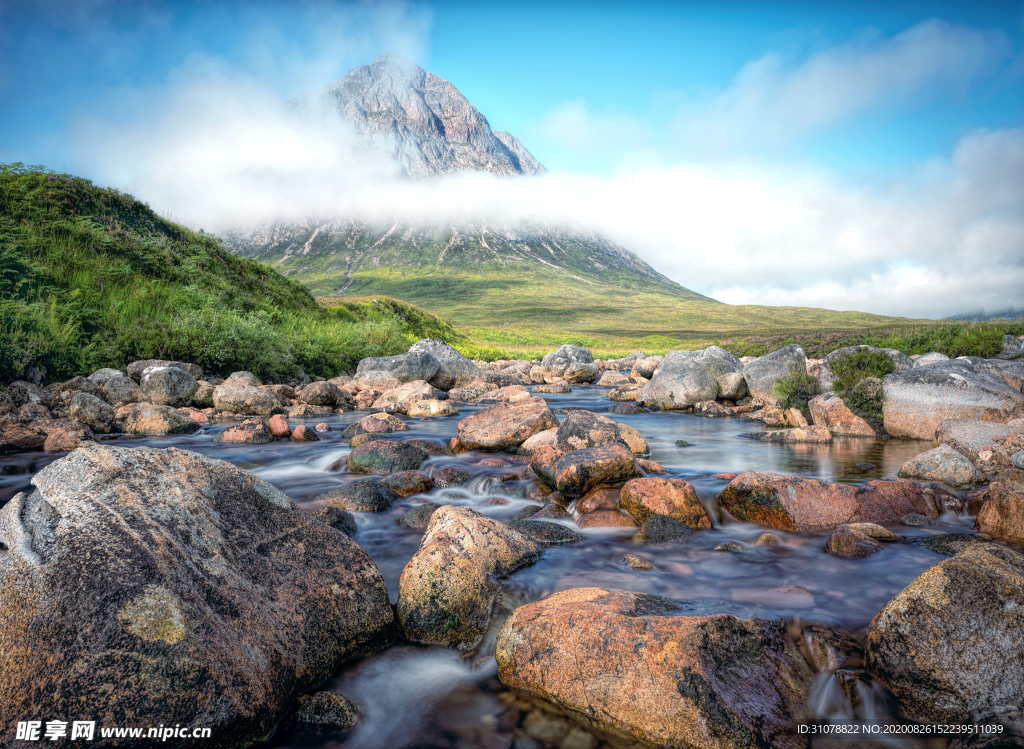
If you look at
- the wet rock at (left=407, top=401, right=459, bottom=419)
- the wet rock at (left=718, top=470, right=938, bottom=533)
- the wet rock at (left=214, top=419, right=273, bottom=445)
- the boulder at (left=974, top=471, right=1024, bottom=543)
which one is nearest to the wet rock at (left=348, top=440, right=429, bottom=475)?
the wet rock at (left=214, top=419, right=273, bottom=445)

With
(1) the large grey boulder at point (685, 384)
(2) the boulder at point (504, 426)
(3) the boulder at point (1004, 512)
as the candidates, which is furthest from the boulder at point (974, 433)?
(1) the large grey boulder at point (685, 384)

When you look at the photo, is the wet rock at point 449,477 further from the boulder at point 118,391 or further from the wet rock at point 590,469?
the boulder at point 118,391

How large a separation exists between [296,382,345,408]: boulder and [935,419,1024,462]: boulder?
63.9 feet

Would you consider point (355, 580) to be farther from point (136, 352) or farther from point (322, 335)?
point (322, 335)

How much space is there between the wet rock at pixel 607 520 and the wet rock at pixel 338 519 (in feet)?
11.8

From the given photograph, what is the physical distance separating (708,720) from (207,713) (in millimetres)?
3473

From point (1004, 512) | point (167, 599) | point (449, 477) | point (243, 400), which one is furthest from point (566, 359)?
point (167, 599)

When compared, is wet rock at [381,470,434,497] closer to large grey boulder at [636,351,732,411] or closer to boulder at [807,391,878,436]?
boulder at [807,391,878,436]

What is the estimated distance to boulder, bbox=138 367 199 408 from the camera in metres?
17.0

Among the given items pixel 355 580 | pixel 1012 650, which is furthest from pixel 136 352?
pixel 1012 650

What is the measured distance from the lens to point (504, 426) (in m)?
13.0

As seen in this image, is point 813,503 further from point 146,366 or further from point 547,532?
point 146,366

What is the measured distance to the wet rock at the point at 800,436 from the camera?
49.3 ft

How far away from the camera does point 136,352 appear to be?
1927 cm
